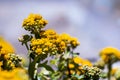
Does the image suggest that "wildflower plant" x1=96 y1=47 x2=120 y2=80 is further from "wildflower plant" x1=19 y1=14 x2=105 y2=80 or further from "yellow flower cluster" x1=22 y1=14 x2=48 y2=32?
"yellow flower cluster" x1=22 y1=14 x2=48 y2=32

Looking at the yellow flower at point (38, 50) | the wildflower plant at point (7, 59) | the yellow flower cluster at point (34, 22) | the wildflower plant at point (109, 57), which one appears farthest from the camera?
the wildflower plant at point (109, 57)

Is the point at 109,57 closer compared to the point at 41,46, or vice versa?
the point at 41,46

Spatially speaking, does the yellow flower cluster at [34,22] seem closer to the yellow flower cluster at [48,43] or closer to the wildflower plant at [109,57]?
the yellow flower cluster at [48,43]

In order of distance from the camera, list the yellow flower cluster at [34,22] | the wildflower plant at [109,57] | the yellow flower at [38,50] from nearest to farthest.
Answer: the yellow flower at [38,50] → the yellow flower cluster at [34,22] → the wildflower plant at [109,57]

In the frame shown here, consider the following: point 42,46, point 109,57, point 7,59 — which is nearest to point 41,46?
point 42,46

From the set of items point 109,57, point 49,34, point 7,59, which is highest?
point 109,57

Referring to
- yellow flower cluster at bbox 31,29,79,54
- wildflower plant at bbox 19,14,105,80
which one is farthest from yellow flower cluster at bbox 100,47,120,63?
yellow flower cluster at bbox 31,29,79,54

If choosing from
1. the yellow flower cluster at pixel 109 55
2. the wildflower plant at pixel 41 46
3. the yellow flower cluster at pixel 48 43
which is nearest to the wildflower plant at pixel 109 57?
the yellow flower cluster at pixel 109 55

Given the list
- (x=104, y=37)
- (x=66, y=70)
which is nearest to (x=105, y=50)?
(x=66, y=70)

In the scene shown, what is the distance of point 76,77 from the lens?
5.08 feet

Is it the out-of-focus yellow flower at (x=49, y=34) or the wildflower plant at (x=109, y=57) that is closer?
the out-of-focus yellow flower at (x=49, y=34)

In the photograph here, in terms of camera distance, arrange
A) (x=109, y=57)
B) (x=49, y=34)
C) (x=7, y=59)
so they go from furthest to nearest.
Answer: (x=109, y=57) → (x=49, y=34) → (x=7, y=59)

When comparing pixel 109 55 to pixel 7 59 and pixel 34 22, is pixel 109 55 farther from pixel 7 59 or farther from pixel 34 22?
pixel 7 59

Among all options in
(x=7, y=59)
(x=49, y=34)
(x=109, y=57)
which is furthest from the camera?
→ (x=109, y=57)
